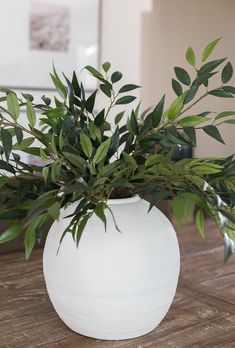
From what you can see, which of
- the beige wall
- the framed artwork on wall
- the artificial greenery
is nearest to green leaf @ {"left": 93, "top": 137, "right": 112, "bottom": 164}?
the artificial greenery

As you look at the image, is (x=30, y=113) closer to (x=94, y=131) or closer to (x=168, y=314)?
(x=94, y=131)

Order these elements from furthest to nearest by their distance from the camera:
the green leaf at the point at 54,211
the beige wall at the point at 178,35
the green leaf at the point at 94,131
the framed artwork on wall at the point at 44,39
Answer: the beige wall at the point at 178,35, the framed artwork on wall at the point at 44,39, the green leaf at the point at 94,131, the green leaf at the point at 54,211

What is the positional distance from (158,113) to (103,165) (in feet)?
0.38

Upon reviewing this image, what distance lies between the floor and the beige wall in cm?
211

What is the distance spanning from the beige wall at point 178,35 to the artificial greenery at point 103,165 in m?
2.42

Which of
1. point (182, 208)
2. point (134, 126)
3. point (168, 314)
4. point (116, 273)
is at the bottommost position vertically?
point (168, 314)

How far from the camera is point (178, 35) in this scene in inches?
125

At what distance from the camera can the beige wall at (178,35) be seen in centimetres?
312

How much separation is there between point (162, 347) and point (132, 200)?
231 millimetres

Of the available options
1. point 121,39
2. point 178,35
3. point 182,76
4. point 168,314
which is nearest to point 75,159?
point 182,76

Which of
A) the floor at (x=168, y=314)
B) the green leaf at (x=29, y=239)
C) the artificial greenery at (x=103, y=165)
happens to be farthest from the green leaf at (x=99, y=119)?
the floor at (x=168, y=314)

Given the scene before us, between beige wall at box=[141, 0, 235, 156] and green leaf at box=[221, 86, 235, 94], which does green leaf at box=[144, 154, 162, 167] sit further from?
beige wall at box=[141, 0, 235, 156]

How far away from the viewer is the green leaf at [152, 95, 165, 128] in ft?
2.25

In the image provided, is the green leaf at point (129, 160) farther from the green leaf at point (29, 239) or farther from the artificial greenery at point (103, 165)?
the green leaf at point (29, 239)
